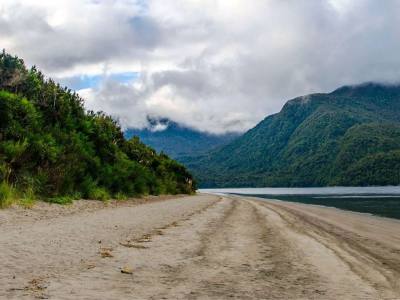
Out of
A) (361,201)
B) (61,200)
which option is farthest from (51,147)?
(361,201)

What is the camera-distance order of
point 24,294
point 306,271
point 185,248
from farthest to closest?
point 185,248 < point 306,271 < point 24,294

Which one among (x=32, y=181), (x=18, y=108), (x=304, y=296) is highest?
(x=18, y=108)

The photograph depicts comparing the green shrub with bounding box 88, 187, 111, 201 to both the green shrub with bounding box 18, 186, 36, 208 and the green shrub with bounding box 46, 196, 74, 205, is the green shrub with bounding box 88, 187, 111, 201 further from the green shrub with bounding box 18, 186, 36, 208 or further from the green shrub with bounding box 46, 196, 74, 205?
the green shrub with bounding box 18, 186, 36, 208

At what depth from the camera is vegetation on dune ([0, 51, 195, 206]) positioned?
20609 millimetres

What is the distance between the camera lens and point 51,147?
23.1 meters

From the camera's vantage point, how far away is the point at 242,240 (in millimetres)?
12734

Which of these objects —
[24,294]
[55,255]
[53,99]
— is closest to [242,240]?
[55,255]

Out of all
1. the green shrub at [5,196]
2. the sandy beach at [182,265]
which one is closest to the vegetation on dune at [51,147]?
the green shrub at [5,196]

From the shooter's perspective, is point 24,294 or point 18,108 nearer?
point 24,294

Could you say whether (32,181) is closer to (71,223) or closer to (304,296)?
(71,223)

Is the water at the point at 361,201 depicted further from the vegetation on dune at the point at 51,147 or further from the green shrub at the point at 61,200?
the green shrub at the point at 61,200

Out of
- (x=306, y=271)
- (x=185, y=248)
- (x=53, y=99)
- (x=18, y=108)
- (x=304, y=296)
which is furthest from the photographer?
(x=53, y=99)

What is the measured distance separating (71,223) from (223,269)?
315 inches

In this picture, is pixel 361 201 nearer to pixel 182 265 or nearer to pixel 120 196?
pixel 120 196
